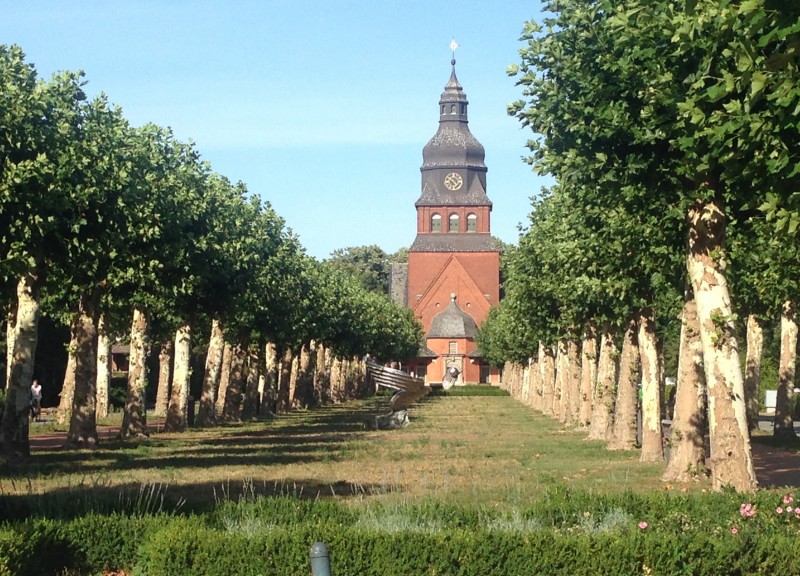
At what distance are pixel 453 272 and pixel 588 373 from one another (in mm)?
136279

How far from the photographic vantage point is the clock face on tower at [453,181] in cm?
18638

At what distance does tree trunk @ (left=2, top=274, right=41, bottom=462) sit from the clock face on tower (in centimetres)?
15719

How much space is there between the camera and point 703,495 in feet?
57.1

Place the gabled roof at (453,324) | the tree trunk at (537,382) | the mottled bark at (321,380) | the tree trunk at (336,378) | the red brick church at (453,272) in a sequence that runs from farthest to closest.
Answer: the red brick church at (453,272) < the gabled roof at (453,324) < the tree trunk at (336,378) < the mottled bark at (321,380) < the tree trunk at (537,382)

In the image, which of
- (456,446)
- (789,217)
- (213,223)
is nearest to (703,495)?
(789,217)

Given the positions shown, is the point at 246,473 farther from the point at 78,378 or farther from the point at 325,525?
the point at 325,525

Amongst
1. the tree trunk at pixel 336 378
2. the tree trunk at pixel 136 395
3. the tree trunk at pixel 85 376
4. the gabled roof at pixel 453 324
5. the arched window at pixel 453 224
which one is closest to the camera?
the tree trunk at pixel 85 376

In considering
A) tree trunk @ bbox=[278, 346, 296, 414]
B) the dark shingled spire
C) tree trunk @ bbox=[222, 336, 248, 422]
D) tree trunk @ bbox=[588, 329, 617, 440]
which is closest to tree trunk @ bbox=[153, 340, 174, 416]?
tree trunk @ bbox=[222, 336, 248, 422]

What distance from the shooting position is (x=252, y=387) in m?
62.2

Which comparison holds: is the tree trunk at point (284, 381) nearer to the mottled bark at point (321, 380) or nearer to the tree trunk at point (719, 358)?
the mottled bark at point (321, 380)

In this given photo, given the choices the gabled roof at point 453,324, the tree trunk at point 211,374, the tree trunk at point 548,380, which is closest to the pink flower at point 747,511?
the tree trunk at point 211,374

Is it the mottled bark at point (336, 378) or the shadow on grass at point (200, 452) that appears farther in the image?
the mottled bark at point (336, 378)

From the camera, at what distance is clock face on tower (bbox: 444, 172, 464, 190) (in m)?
186

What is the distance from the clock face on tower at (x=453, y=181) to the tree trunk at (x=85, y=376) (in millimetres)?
151347
